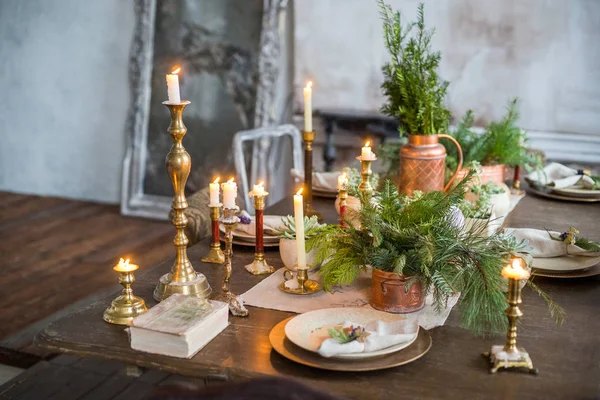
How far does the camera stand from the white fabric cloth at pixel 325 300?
4.83ft

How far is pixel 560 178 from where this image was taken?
2.62 meters

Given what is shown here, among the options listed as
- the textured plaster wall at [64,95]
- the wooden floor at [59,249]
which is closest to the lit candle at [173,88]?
the wooden floor at [59,249]

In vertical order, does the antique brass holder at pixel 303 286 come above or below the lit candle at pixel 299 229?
below

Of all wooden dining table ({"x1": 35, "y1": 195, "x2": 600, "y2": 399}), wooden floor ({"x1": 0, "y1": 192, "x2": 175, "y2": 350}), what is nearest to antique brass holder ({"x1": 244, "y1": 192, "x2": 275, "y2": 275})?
wooden dining table ({"x1": 35, "y1": 195, "x2": 600, "y2": 399})

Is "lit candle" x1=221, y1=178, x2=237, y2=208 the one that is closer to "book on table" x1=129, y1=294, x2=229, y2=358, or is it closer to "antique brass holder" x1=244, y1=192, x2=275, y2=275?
"antique brass holder" x1=244, y1=192, x2=275, y2=275

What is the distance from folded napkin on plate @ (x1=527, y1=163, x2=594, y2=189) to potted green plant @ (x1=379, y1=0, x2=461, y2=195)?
24.7 inches

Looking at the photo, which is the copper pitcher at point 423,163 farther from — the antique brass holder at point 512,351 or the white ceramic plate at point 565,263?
the antique brass holder at point 512,351

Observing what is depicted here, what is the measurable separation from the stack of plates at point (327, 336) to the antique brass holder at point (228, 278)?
0.11 meters

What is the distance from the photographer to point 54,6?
15.7 feet

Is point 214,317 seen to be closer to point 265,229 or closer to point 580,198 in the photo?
point 265,229

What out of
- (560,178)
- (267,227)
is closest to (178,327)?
(267,227)

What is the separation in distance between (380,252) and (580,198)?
1232mm

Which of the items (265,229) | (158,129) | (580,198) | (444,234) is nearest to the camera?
(444,234)

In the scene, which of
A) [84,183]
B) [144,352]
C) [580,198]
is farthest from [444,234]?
[84,183]
